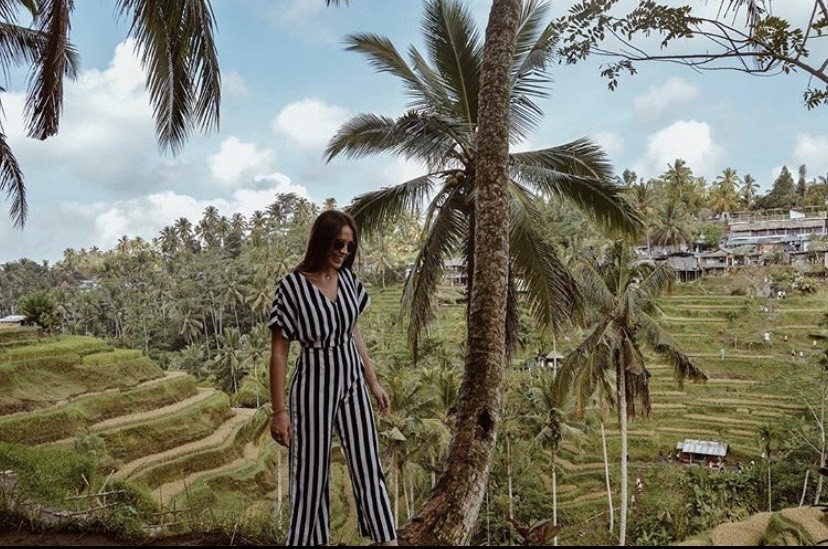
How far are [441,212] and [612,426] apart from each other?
22058mm

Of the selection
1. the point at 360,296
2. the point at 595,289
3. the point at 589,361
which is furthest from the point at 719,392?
the point at 360,296

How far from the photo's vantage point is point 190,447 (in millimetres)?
Answer: 17875

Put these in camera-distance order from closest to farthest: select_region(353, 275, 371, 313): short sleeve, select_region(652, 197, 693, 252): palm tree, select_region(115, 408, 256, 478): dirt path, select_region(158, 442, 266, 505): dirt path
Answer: select_region(353, 275, 371, 313): short sleeve, select_region(158, 442, 266, 505): dirt path, select_region(115, 408, 256, 478): dirt path, select_region(652, 197, 693, 252): palm tree

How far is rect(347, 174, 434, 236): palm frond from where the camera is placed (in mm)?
5543

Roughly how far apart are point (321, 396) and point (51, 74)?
266 centimetres

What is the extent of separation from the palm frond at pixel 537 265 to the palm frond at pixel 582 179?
0.29 meters

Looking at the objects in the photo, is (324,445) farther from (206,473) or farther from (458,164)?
(206,473)

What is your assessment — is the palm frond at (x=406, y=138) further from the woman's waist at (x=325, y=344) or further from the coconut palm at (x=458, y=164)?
the woman's waist at (x=325, y=344)

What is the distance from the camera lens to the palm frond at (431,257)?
18.0 feet

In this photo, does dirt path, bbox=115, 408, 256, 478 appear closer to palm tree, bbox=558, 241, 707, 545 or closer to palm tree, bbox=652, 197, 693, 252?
palm tree, bbox=558, 241, 707, 545

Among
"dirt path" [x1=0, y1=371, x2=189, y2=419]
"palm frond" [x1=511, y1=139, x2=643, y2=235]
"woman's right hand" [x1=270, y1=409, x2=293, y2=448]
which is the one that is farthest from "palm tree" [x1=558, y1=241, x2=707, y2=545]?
"dirt path" [x1=0, y1=371, x2=189, y2=419]

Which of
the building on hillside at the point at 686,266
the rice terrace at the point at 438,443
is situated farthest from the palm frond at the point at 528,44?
the building on hillside at the point at 686,266

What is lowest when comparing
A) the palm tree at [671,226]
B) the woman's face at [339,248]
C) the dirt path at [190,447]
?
the dirt path at [190,447]

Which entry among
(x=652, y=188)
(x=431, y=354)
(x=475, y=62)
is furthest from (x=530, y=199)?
(x=652, y=188)
